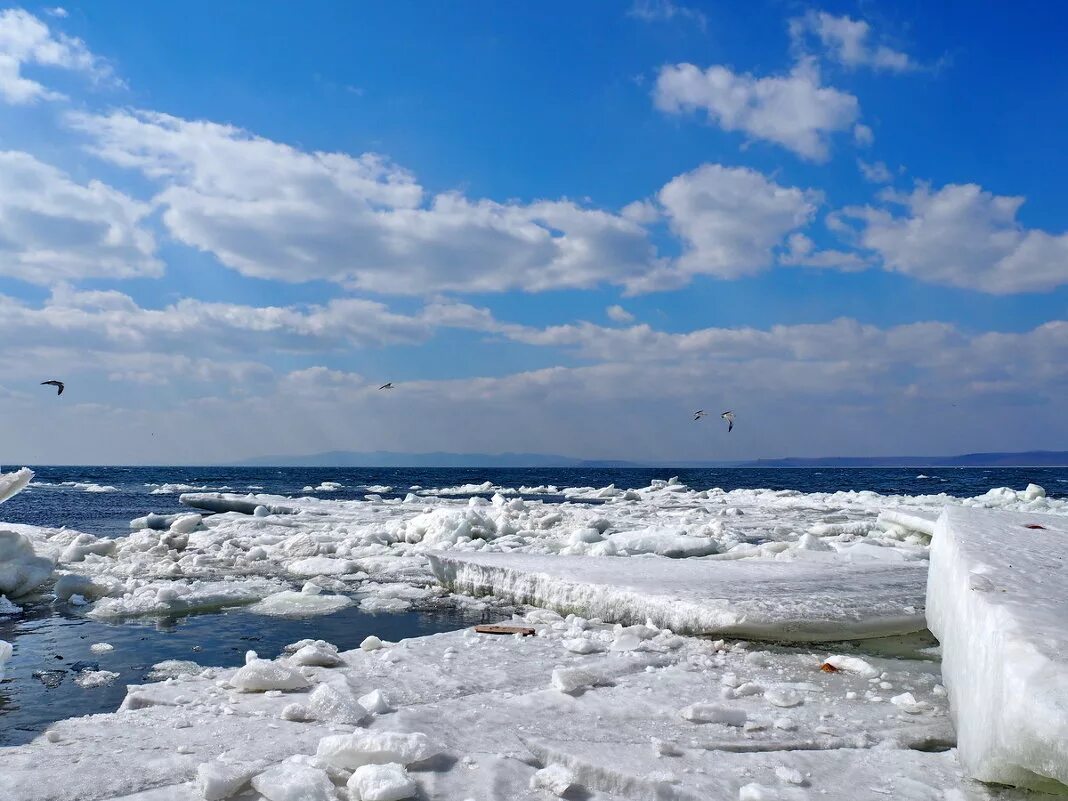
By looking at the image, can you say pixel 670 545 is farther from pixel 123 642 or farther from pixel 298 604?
pixel 123 642

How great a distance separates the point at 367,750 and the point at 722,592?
3.62 meters

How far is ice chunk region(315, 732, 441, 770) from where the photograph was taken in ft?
9.16

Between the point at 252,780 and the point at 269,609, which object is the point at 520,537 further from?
the point at 252,780

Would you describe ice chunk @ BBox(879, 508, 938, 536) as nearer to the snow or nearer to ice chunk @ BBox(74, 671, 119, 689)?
the snow

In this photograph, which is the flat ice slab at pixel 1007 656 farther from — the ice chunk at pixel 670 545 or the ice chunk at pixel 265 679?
the ice chunk at pixel 670 545

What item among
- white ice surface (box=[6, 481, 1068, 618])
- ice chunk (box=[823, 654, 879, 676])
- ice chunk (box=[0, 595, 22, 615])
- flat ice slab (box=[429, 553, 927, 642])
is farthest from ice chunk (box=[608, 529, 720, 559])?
ice chunk (box=[0, 595, 22, 615])

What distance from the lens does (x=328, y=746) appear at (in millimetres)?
2834

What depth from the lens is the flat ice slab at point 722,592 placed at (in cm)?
528

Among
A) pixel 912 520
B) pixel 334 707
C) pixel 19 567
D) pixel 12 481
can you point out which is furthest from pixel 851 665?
pixel 912 520

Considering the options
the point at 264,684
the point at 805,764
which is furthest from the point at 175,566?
the point at 805,764

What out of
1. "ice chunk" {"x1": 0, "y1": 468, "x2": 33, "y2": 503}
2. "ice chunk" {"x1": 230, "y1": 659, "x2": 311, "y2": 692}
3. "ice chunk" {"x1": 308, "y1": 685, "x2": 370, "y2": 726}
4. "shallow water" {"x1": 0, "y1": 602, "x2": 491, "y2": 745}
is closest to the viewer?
"ice chunk" {"x1": 308, "y1": 685, "x2": 370, "y2": 726}

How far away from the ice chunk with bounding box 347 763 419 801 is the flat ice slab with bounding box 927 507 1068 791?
1992 millimetres

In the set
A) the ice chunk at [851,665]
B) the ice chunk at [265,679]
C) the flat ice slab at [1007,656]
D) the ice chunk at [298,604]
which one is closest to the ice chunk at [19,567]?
the ice chunk at [298,604]

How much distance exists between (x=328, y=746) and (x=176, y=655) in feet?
10.7
